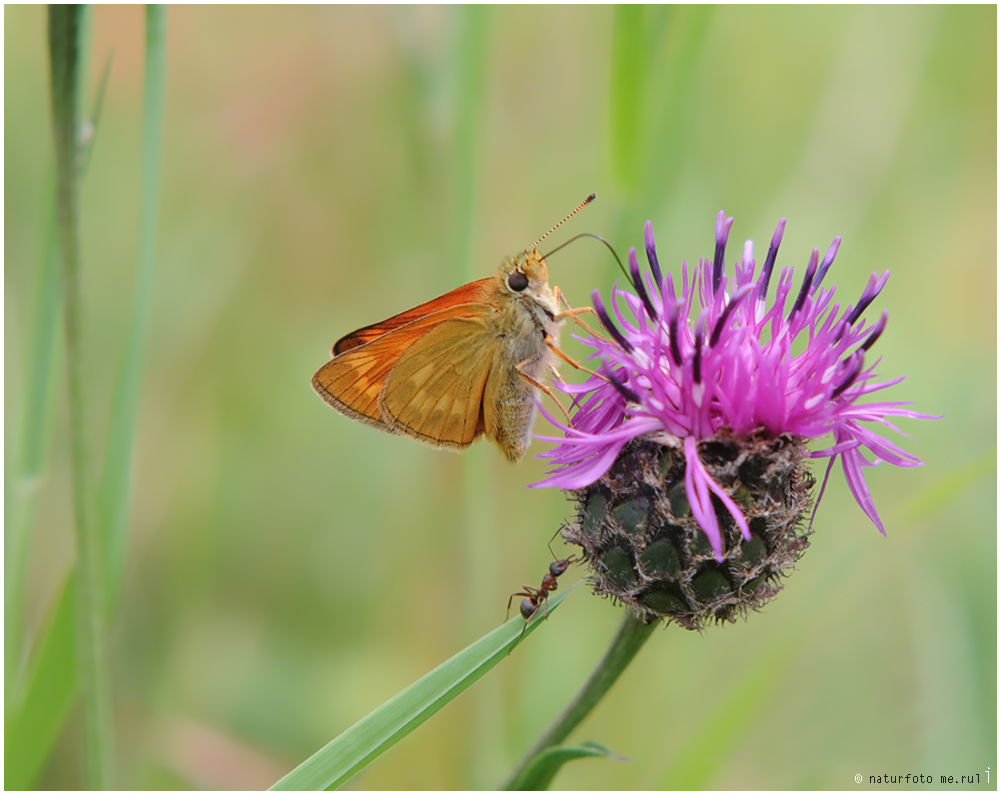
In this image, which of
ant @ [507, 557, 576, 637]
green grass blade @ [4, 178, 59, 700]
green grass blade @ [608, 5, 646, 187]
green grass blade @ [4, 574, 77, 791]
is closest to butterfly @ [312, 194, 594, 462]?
green grass blade @ [608, 5, 646, 187]

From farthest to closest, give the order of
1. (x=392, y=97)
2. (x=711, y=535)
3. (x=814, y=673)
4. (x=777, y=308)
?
(x=392, y=97)
(x=814, y=673)
(x=777, y=308)
(x=711, y=535)

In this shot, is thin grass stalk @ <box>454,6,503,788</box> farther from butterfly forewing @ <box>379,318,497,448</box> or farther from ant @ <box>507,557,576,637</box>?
ant @ <box>507,557,576,637</box>

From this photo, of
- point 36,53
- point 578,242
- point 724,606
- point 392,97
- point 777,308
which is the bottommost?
point 724,606

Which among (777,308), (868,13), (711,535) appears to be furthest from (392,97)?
(711,535)

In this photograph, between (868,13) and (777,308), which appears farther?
(868,13)

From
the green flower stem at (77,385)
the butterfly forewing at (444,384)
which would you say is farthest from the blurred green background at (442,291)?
the green flower stem at (77,385)

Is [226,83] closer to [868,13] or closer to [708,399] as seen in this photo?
[868,13]
